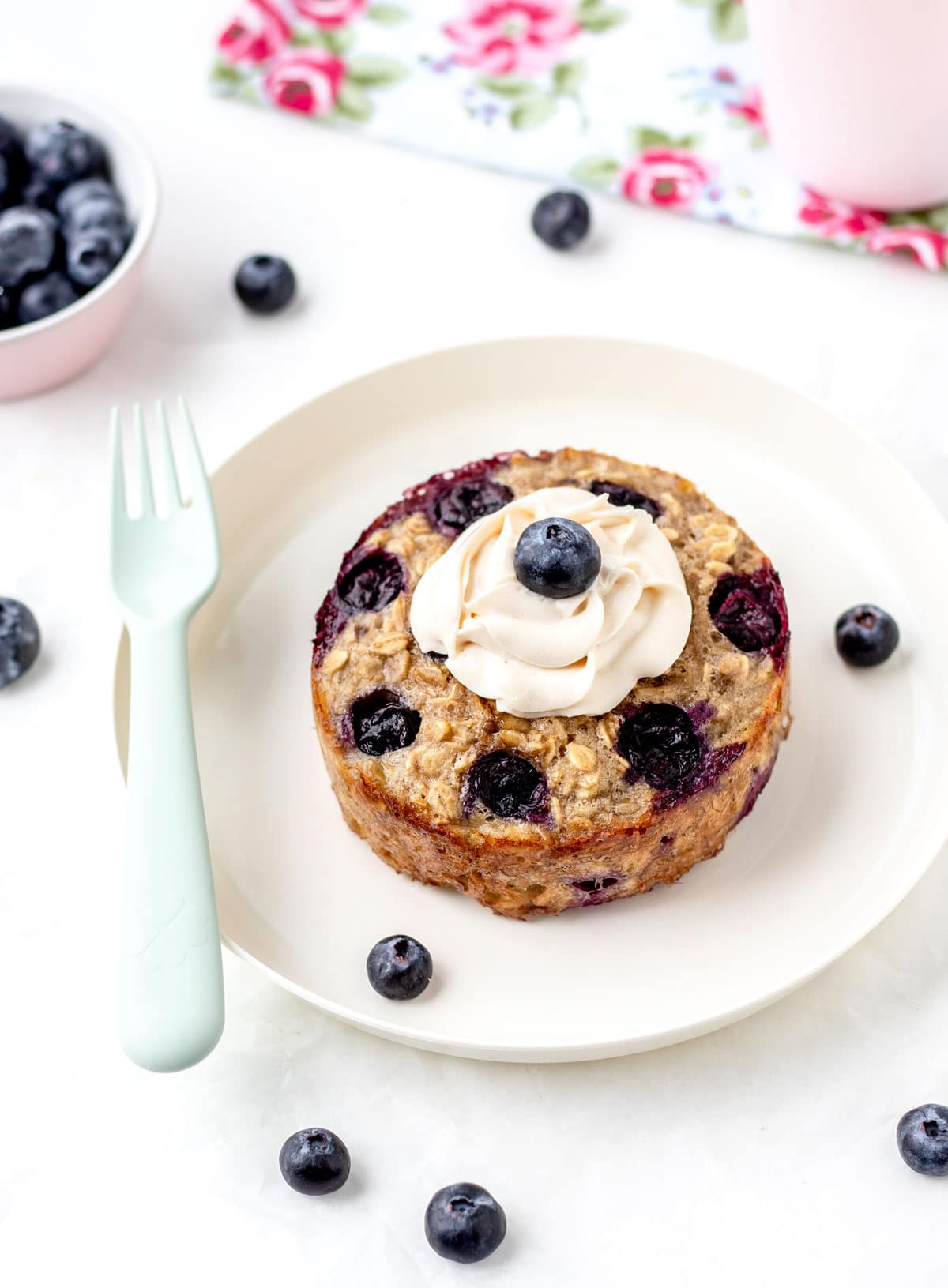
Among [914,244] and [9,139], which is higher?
[914,244]

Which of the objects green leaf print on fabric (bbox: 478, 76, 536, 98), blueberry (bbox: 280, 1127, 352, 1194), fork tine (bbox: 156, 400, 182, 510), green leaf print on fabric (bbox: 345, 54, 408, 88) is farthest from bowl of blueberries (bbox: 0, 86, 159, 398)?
blueberry (bbox: 280, 1127, 352, 1194)

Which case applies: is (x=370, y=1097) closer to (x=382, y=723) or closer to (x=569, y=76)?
(x=382, y=723)

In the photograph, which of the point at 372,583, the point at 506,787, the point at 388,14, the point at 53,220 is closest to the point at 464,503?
the point at 372,583

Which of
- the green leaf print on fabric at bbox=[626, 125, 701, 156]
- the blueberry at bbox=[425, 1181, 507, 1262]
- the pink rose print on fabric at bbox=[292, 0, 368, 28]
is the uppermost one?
the green leaf print on fabric at bbox=[626, 125, 701, 156]

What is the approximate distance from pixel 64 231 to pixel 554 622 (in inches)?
78.9

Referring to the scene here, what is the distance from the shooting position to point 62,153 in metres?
3.94

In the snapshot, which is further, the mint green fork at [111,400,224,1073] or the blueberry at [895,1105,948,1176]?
the blueberry at [895,1105,948,1176]

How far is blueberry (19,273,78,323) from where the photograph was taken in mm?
3770

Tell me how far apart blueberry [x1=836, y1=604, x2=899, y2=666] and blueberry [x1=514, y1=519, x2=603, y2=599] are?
745mm

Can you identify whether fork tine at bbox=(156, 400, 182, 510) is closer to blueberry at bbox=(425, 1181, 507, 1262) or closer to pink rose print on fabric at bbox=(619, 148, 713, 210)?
blueberry at bbox=(425, 1181, 507, 1262)

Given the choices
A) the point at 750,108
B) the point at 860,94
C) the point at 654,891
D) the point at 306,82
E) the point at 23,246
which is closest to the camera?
the point at 654,891

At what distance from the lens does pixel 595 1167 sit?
9.39 ft

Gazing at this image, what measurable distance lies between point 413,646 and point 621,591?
47cm

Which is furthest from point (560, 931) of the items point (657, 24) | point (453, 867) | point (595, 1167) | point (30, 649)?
point (657, 24)
